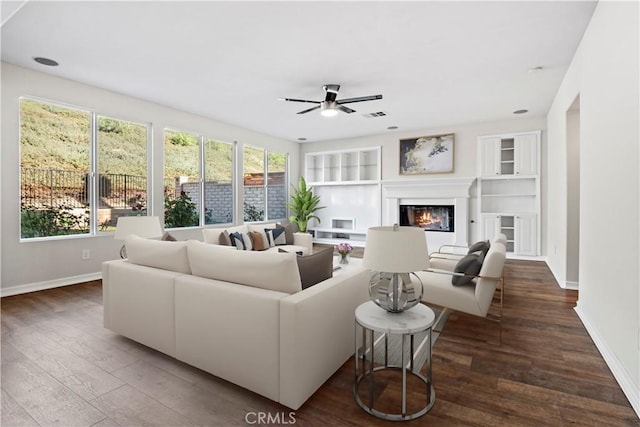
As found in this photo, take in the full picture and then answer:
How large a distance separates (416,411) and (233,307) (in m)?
1.21

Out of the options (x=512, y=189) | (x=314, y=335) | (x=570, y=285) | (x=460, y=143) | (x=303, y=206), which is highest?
(x=460, y=143)

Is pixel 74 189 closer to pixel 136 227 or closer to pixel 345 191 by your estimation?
pixel 136 227

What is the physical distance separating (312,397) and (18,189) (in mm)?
4475

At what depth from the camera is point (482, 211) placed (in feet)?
22.3

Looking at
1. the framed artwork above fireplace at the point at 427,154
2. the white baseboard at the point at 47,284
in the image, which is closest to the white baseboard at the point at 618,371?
the framed artwork above fireplace at the point at 427,154

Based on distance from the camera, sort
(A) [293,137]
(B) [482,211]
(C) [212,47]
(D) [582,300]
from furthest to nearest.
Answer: (A) [293,137] < (B) [482,211] < (C) [212,47] < (D) [582,300]

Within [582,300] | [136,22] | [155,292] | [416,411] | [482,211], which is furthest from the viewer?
[482,211]

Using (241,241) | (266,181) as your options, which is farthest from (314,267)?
(266,181)

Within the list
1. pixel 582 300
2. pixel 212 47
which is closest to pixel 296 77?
pixel 212 47

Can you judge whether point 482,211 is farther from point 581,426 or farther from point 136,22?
point 136,22

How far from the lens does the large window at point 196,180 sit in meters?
5.78

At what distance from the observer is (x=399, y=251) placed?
178 centimetres

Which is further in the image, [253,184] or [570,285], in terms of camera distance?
[253,184]

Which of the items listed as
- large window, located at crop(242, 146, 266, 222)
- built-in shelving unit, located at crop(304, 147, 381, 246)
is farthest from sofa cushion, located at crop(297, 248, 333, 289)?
built-in shelving unit, located at crop(304, 147, 381, 246)
